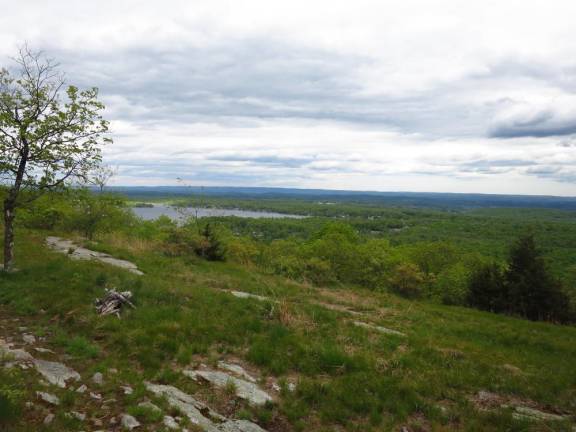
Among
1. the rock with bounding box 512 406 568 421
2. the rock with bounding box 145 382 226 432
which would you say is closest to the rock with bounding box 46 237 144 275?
the rock with bounding box 145 382 226 432

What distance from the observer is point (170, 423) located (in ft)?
18.2

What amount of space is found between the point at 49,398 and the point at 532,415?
8.45m

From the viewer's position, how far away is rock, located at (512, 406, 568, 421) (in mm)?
6748

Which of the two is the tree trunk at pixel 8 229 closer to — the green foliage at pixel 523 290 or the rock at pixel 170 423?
the rock at pixel 170 423

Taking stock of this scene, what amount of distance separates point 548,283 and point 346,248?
22.4 m

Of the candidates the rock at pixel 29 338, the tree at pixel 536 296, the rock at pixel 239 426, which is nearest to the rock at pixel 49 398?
the rock at pixel 29 338

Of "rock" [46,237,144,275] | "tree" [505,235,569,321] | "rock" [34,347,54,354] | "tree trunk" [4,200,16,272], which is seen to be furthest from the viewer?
"tree" [505,235,569,321]

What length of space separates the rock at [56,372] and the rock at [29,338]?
1063 mm

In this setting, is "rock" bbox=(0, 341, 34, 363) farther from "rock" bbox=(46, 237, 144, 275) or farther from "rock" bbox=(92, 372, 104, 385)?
"rock" bbox=(46, 237, 144, 275)

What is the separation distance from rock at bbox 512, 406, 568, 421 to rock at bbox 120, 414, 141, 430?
6.57 meters

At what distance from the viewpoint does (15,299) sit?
962cm

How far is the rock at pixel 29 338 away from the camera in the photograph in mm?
7536

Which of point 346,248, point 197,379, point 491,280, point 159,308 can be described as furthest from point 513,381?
point 346,248

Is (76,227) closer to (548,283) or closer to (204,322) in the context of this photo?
(204,322)
